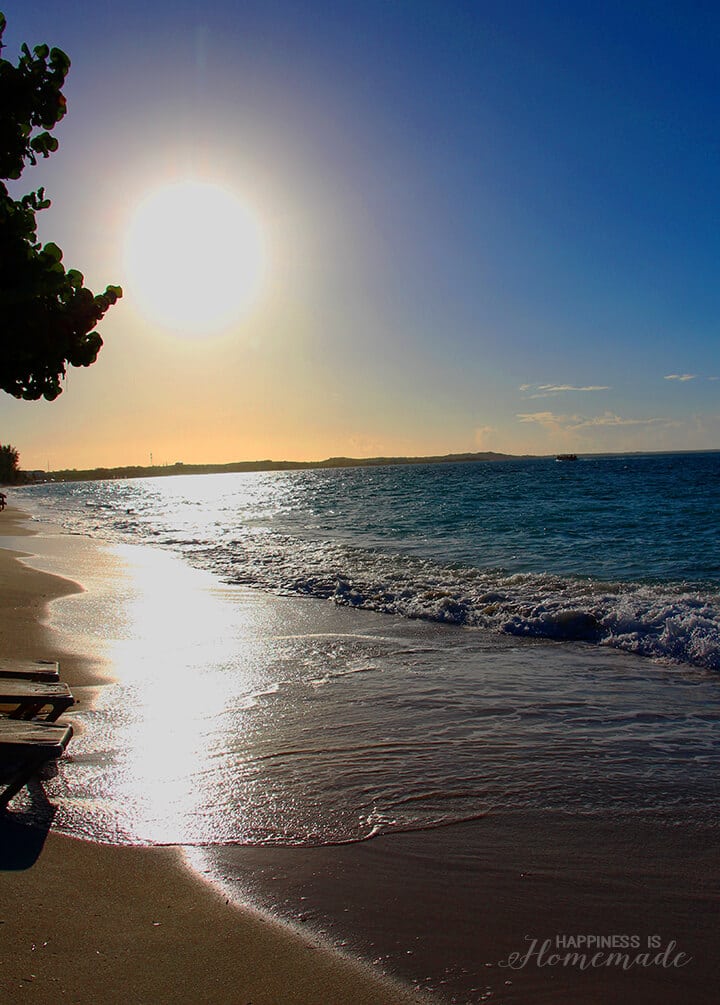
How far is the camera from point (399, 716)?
23.1 feet

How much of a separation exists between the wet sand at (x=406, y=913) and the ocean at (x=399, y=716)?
0.13 ft

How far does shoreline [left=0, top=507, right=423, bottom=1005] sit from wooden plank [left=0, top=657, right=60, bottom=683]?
2.49 meters

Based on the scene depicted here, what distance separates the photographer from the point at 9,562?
20.0m

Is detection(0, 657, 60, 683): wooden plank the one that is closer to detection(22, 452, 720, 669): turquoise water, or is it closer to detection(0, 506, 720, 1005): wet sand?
detection(0, 506, 720, 1005): wet sand

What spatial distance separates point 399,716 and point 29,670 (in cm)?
358

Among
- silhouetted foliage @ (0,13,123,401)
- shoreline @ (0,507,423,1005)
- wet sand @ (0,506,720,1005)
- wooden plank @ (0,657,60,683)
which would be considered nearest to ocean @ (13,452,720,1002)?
wet sand @ (0,506,720,1005)

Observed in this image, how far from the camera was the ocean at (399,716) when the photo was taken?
458 centimetres

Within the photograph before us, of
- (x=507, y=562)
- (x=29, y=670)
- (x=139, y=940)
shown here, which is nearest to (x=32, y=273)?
(x=29, y=670)

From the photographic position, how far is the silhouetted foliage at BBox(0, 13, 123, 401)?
6094mm

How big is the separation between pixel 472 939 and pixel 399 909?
0.43 metres

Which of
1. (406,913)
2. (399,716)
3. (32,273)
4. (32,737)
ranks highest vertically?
(32,273)

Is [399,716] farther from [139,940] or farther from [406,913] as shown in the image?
[139,940]

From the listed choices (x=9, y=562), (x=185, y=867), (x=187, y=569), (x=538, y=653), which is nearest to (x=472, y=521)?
(x=187, y=569)

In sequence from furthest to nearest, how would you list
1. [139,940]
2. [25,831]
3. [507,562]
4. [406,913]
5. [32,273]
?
[507,562], [32,273], [25,831], [406,913], [139,940]
